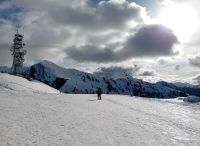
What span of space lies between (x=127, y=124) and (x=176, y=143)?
564 cm

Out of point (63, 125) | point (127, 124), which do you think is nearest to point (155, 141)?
point (127, 124)

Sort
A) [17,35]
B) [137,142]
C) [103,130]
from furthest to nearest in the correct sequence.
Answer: [17,35], [103,130], [137,142]

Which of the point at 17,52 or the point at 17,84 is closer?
the point at 17,84

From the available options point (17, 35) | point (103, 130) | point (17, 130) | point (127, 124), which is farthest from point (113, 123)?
point (17, 35)

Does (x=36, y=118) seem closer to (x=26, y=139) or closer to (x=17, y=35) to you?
(x=26, y=139)

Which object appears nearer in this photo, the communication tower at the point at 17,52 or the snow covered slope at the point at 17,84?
the snow covered slope at the point at 17,84

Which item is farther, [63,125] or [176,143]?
[63,125]

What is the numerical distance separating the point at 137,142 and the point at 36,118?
33.4 feet

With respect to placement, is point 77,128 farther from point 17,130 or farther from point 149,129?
point 149,129

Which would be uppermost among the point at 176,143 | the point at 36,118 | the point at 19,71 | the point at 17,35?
the point at 17,35

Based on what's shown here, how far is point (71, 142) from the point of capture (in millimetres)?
13883

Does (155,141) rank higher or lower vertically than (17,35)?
lower

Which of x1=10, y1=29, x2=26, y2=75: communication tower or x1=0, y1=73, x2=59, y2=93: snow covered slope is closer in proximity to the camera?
x1=0, y1=73, x2=59, y2=93: snow covered slope

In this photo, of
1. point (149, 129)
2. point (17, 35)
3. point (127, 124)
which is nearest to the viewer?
point (149, 129)
